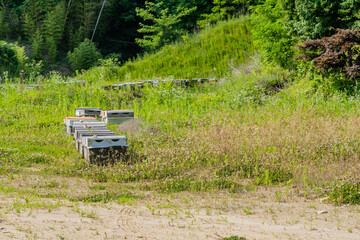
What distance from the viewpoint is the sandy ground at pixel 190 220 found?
3.72m

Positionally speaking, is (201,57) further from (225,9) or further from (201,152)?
(201,152)

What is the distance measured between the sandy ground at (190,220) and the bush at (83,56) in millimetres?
14853

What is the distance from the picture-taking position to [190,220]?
4215mm

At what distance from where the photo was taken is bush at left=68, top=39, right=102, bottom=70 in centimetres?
1848

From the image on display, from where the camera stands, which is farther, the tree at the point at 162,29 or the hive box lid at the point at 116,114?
the tree at the point at 162,29

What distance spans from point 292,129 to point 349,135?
3.45 feet

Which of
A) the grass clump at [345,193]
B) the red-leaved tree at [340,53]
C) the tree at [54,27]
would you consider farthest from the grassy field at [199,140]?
the tree at [54,27]

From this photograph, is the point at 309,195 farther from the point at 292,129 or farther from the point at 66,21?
the point at 66,21

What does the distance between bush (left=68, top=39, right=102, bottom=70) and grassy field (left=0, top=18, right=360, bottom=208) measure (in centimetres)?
647

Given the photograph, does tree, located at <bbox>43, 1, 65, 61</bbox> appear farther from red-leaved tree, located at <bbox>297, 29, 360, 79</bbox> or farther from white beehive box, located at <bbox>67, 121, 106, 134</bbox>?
red-leaved tree, located at <bbox>297, 29, 360, 79</bbox>

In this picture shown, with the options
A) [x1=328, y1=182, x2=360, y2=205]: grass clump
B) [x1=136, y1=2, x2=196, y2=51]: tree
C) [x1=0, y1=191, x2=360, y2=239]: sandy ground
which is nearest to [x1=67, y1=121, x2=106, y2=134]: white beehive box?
[x1=0, y1=191, x2=360, y2=239]: sandy ground

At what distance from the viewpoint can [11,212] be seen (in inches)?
163

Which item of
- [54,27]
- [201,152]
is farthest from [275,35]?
[54,27]

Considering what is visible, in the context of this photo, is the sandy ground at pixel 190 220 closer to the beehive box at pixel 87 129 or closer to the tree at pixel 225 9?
the beehive box at pixel 87 129
